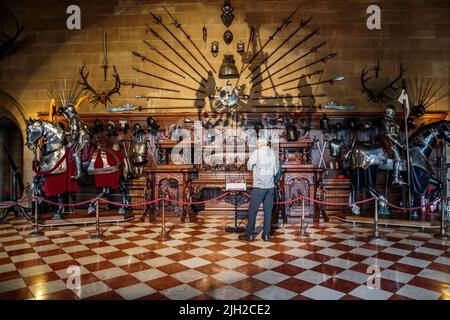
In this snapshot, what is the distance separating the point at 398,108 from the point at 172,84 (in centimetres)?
580

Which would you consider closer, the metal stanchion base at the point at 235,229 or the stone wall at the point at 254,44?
the metal stanchion base at the point at 235,229

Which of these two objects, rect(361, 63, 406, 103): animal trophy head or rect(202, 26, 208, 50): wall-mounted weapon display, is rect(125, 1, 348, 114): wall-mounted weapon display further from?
rect(361, 63, 406, 103): animal trophy head

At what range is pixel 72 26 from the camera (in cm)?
847

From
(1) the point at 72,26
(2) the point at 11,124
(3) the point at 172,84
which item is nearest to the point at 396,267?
(3) the point at 172,84

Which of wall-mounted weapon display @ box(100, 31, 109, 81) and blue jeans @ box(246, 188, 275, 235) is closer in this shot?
blue jeans @ box(246, 188, 275, 235)

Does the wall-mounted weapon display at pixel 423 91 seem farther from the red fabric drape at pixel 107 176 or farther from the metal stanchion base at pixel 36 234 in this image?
the metal stanchion base at pixel 36 234

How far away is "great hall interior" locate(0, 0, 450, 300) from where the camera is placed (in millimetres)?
6027

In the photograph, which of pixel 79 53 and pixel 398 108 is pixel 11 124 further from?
pixel 398 108

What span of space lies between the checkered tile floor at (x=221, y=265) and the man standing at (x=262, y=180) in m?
0.25

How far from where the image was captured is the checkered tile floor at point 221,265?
294 centimetres

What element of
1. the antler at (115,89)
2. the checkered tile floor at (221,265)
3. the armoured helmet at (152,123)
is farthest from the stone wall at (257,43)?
the checkered tile floor at (221,265)

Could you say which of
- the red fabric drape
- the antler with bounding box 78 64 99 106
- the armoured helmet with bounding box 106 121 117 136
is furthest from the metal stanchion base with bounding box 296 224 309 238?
the antler with bounding box 78 64 99 106

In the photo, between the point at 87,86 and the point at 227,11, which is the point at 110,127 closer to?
the point at 87,86

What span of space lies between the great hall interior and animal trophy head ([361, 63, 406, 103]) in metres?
0.04
